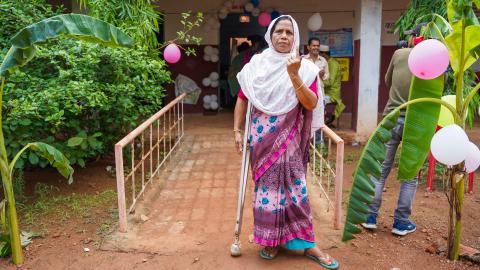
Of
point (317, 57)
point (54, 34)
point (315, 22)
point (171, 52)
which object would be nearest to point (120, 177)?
point (54, 34)

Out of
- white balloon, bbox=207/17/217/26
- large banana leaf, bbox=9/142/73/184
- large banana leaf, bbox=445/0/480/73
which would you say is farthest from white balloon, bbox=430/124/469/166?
white balloon, bbox=207/17/217/26

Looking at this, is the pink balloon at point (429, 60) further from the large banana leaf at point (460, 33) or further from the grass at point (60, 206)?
the grass at point (60, 206)

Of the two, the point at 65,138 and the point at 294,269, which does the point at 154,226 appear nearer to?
the point at 294,269

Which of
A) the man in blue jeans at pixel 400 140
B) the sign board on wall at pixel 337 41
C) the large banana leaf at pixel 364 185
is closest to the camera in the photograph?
the large banana leaf at pixel 364 185

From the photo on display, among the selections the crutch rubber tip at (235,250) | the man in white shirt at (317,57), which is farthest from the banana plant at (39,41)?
the man in white shirt at (317,57)

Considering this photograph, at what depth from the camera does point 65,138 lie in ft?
16.8

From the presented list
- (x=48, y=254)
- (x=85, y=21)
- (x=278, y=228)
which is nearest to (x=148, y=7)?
(x=85, y=21)

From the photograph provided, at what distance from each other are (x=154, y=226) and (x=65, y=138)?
1837mm

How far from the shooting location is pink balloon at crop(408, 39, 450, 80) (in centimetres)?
278

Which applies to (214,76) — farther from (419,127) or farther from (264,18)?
(419,127)

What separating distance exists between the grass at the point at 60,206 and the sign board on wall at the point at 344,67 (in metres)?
5.96

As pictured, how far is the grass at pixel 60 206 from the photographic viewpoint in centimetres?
425

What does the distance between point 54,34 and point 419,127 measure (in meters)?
2.44

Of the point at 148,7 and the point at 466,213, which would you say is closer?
the point at 466,213
